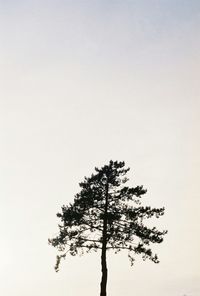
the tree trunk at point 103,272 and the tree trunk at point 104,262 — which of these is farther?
the tree trunk at point 104,262

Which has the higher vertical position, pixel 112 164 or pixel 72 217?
pixel 112 164

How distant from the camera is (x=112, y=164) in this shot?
121 feet

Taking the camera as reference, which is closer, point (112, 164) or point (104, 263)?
point (104, 263)

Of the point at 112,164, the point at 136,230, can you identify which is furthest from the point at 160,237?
the point at 112,164

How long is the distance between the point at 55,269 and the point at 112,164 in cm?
913

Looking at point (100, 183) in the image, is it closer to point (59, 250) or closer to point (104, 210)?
point (104, 210)

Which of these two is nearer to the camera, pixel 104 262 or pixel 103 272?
pixel 103 272

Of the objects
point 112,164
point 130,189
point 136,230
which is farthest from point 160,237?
point 112,164

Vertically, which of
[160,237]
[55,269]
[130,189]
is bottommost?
[55,269]

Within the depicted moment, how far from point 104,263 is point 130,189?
5.84 meters

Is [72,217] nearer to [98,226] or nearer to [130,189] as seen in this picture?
[98,226]

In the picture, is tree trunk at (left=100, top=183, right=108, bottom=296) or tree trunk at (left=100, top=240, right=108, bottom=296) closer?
tree trunk at (left=100, top=240, right=108, bottom=296)

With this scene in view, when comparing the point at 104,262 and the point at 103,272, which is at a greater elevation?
the point at 104,262

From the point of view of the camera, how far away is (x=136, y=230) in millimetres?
35250
